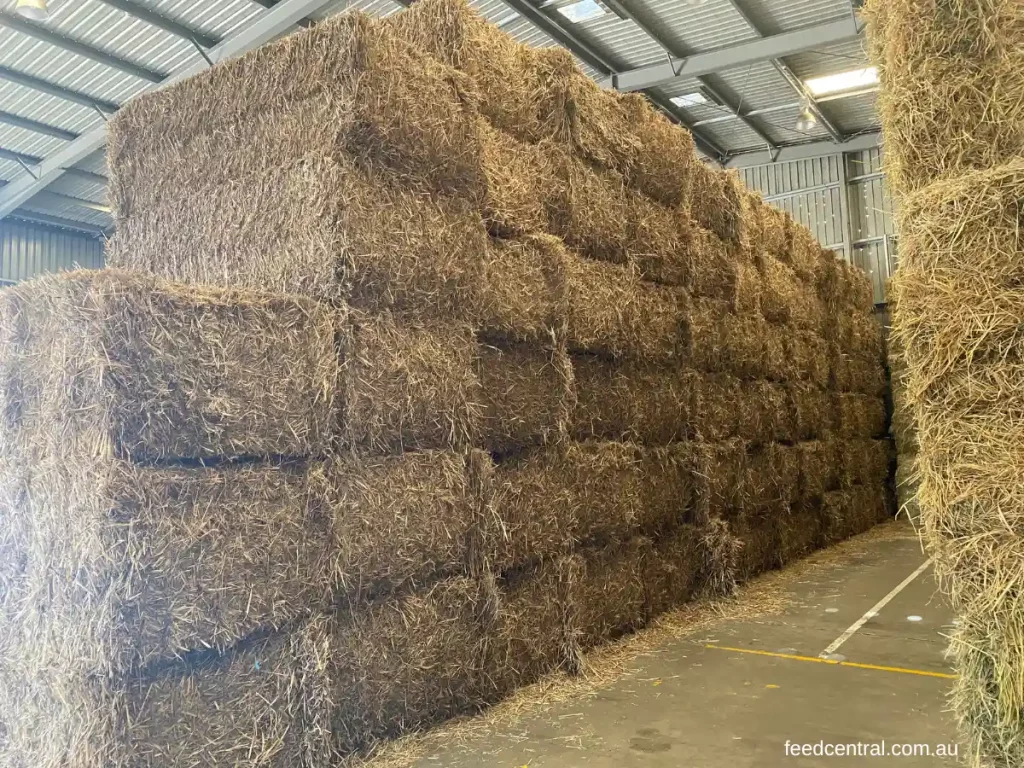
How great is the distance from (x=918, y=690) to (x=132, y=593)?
381 cm

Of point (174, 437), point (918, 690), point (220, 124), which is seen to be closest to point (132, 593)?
point (174, 437)

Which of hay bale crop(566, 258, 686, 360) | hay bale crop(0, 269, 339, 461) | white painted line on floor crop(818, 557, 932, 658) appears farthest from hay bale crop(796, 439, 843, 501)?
hay bale crop(0, 269, 339, 461)

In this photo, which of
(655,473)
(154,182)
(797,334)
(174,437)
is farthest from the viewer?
(797,334)

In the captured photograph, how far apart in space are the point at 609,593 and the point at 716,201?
3.56 m

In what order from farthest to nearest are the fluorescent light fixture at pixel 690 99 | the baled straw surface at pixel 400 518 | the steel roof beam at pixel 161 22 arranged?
the fluorescent light fixture at pixel 690 99, the steel roof beam at pixel 161 22, the baled straw surface at pixel 400 518

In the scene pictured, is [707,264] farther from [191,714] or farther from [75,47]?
[75,47]

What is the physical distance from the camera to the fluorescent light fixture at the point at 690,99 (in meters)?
11.3

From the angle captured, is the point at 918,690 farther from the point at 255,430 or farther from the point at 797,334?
the point at 797,334

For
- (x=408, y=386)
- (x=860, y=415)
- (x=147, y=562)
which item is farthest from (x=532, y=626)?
(x=860, y=415)

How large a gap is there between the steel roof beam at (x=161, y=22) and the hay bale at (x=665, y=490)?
6372mm

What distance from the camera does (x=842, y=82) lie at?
10758 mm

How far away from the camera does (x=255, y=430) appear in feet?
10.0

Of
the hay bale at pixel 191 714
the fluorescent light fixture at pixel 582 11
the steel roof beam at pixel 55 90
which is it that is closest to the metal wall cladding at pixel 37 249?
the steel roof beam at pixel 55 90

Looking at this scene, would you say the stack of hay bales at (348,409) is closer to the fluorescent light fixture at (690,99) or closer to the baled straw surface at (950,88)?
the baled straw surface at (950,88)
